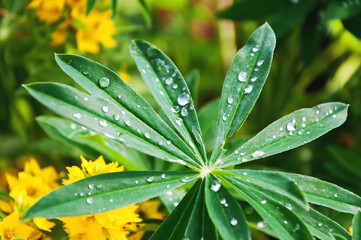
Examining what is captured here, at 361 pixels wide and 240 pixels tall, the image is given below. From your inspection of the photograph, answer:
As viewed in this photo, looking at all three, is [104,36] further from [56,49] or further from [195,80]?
[195,80]

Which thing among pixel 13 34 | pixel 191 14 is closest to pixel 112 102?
pixel 13 34

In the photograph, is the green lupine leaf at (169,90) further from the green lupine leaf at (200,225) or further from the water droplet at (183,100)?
the green lupine leaf at (200,225)

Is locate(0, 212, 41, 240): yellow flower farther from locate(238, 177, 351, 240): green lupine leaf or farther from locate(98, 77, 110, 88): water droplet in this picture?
locate(238, 177, 351, 240): green lupine leaf

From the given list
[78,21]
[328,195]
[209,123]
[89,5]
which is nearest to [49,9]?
[78,21]

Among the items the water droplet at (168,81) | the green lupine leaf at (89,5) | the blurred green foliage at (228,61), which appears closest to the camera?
the water droplet at (168,81)

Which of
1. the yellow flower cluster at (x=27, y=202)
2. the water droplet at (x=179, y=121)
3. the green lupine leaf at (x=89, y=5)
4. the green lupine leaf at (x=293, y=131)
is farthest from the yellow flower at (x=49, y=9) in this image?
the green lupine leaf at (x=293, y=131)

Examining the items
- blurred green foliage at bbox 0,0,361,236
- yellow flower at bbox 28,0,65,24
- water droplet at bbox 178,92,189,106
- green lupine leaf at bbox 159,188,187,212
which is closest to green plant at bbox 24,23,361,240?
water droplet at bbox 178,92,189,106
